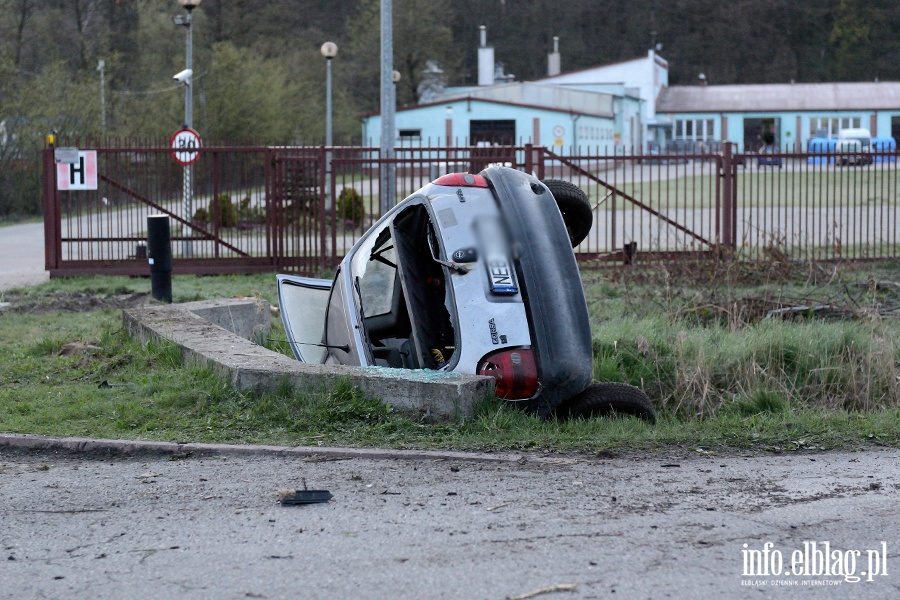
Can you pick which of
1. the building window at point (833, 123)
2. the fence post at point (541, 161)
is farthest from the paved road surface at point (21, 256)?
the building window at point (833, 123)

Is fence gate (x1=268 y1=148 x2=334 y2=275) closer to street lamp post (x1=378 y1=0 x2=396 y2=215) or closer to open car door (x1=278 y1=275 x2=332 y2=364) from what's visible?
street lamp post (x1=378 y1=0 x2=396 y2=215)

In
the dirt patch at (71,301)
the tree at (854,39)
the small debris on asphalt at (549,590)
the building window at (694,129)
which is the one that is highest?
the tree at (854,39)

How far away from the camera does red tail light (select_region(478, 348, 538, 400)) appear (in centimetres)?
708

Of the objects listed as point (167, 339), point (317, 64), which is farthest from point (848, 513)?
point (317, 64)

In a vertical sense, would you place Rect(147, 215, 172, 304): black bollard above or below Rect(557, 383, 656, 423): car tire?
above

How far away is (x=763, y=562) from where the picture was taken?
4582mm

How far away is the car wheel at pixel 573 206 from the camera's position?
8938 millimetres

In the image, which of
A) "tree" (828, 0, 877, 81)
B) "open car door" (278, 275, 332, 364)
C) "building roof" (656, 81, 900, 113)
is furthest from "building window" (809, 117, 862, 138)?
"open car door" (278, 275, 332, 364)

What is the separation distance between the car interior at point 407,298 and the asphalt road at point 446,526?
1.84 m

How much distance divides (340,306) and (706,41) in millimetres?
103420

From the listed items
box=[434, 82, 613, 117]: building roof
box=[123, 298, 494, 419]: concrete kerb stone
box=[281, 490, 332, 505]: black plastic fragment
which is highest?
box=[434, 82, 613, 117]: building roof

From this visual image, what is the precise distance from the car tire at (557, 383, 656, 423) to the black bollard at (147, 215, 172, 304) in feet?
21.0

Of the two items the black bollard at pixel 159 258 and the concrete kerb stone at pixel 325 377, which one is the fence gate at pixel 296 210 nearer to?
the black bollard at pixel 159 258

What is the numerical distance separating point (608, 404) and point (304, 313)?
12.4 ft
